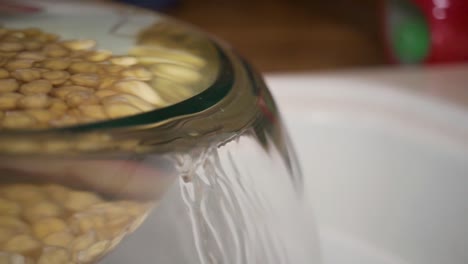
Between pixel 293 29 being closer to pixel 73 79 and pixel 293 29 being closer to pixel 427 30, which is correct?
pixel 427 30

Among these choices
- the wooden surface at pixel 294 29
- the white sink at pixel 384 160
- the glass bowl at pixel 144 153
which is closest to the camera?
the glass bowl at pixel 144 153

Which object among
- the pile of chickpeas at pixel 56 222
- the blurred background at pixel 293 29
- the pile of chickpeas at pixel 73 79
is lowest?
the blurred background at pixel 293 29

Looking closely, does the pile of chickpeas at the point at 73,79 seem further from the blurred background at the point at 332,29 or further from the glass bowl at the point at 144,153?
the blurred background at the point at 332,29

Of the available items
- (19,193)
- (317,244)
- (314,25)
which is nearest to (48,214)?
(19,193)

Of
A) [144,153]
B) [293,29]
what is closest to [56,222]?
[144,153]

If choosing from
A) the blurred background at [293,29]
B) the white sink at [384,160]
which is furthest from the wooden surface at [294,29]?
the white sink at [384,160]

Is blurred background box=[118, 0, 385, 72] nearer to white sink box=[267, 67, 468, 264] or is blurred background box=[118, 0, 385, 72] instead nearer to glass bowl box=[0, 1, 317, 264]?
white sink box=[267, 67, 468, 264]
